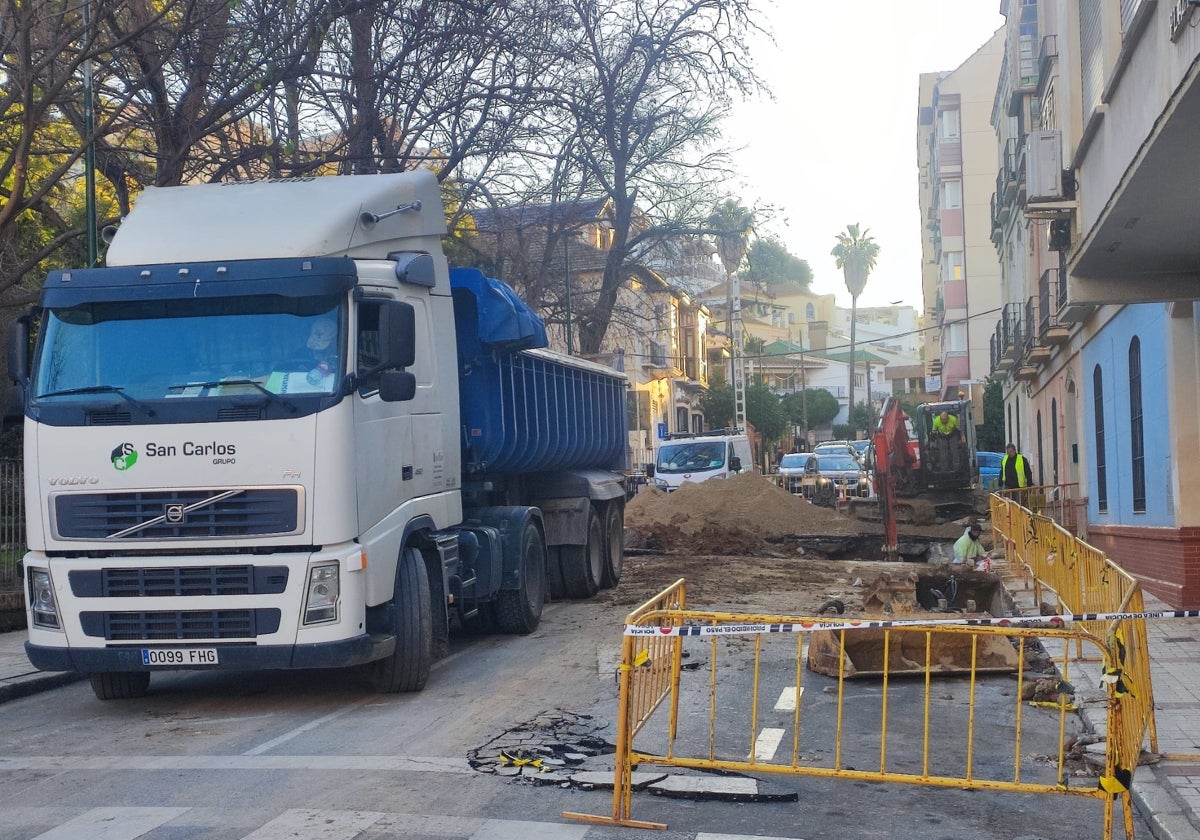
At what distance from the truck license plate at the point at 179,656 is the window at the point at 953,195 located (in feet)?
165

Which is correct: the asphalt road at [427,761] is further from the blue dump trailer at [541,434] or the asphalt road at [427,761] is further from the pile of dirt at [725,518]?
the pile of dirt at [725,518]

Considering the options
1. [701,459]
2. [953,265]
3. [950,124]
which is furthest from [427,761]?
[950,124]

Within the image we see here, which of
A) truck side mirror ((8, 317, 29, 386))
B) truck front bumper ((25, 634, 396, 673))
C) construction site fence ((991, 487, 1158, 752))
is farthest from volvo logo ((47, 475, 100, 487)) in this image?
construction site fence ((991, 487, 1158, 752))

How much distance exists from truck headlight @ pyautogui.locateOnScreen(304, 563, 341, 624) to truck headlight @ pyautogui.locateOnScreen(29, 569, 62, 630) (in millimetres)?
1761

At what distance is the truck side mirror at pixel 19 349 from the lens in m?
9.09

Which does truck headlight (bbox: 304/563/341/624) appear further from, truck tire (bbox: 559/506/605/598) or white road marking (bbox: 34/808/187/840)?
truck tire (bbox: 559/506/605/598)

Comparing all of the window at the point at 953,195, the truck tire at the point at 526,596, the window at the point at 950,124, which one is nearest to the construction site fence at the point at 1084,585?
the truck tire at the point at 526,596

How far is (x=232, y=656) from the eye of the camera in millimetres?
8602

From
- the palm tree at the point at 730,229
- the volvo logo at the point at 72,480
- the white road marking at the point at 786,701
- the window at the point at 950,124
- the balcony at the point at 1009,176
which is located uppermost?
the window at the point at 950,124

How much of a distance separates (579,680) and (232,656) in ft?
8.94

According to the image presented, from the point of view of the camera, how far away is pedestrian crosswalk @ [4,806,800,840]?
5.83 meters

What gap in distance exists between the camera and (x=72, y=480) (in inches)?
341

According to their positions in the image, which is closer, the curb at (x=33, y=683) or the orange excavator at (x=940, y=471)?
the curb at (x=33, y=683)

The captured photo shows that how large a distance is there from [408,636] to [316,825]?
3.42 m
